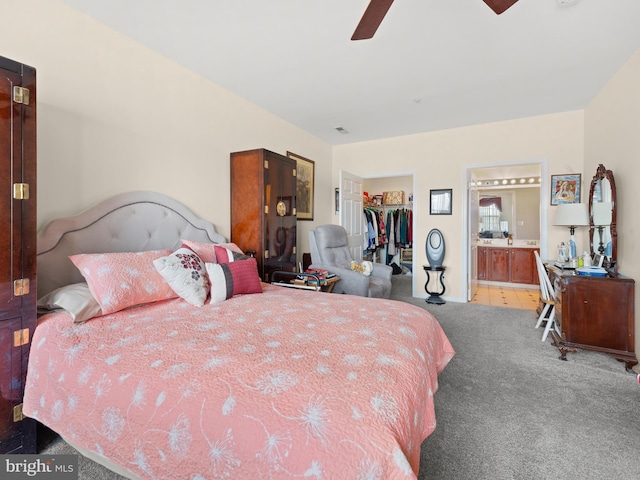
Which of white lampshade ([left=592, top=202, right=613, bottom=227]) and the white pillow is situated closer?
the white pillow

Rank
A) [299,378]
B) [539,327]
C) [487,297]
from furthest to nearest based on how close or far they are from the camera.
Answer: [487,297] → [539,327] → [299,378]

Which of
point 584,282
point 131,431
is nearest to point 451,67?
point 584,282

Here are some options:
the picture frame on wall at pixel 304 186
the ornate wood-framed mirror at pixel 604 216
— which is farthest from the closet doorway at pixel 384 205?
the ornate wood-framed mirror at pixel 604 216

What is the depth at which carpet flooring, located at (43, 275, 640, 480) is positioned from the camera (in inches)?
58.0

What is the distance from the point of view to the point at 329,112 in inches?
157

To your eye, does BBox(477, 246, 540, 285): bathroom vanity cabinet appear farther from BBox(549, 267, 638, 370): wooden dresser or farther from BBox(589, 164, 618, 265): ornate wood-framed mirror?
BBox(549, 267, 638, 370): wooden dresser

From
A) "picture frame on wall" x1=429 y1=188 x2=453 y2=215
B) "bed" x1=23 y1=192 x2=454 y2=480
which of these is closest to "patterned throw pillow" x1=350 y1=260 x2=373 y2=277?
"picture frame on wall" x1=429 y1=188 x2=453 y2=215

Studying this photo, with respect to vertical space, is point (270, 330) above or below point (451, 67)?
below

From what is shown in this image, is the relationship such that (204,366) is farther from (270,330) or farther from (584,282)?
(584,282)

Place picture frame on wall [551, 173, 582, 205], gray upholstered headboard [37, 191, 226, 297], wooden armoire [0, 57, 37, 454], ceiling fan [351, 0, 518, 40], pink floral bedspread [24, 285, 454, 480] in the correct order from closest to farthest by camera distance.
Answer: pink floral bedspread [24, 285, 454, 480] → wooden armoire [0, 57, 37, 454] → ceiling fan [351, 0, 518, 40] → gray upholstered headboard [37, 191, 226, 297] → picture frame on wall [551, 173, 582, 205]

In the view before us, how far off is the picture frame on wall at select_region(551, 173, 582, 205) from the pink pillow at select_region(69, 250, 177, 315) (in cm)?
462

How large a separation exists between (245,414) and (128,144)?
2.37 metres

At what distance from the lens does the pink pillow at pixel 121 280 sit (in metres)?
1.69

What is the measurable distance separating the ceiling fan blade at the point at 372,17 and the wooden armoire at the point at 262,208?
1.64 m
